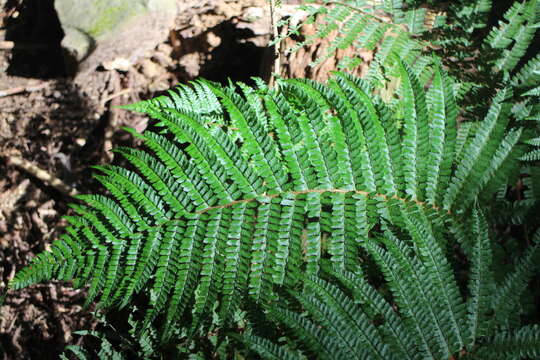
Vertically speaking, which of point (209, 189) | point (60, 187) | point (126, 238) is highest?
point (209, 189)

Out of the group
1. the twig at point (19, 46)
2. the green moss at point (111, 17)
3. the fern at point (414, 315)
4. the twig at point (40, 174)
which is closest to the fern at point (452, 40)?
the fern at point (414, 315)

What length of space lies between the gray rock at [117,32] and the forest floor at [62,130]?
149 millimetres

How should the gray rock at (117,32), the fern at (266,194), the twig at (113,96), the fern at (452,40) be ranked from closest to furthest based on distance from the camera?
the fern at (266,194), the fern at (452,40), the twig at (113,96), the gray rock at (117,32)

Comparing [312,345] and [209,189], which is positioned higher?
[209,189]

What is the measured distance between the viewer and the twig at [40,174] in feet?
11.1

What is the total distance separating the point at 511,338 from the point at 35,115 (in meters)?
4.21

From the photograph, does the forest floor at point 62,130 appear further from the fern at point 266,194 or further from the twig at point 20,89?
the fern at point 266,194

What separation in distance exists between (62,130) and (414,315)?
363 cm

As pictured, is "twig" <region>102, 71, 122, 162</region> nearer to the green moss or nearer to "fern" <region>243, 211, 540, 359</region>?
the green moss

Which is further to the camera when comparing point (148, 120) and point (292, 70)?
point (148, 120)

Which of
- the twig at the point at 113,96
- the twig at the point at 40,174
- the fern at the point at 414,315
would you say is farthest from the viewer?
the twig at the point at 113,96

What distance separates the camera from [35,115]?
389cm

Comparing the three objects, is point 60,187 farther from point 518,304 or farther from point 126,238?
point 518,304

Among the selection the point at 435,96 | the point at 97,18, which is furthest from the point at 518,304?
the point at 97,18
